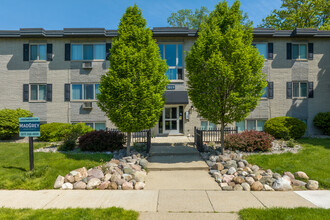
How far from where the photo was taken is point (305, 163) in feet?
26.4

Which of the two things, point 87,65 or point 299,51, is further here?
point 299,51

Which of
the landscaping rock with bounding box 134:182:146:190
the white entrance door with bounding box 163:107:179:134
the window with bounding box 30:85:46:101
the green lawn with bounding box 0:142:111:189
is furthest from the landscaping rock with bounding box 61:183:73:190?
the window with bounding box 30:85:46:101

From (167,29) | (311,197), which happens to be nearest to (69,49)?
(167,29)

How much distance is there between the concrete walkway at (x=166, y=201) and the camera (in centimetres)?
461

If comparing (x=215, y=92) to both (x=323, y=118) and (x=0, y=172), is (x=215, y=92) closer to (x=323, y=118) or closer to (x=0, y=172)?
(x=0, y=172)

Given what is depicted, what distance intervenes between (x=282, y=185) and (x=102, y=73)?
49.2 ft

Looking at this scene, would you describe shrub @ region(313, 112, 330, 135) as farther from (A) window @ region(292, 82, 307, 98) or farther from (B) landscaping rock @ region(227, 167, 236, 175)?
(B) landscaping rock @ region(227, 167, 236, 175)

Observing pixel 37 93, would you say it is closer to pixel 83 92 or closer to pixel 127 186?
pixel 83 92

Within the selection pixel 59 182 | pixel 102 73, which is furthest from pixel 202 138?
pixel 102 73

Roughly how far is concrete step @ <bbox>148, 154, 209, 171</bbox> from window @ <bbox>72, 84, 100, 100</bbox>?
32.4 ft

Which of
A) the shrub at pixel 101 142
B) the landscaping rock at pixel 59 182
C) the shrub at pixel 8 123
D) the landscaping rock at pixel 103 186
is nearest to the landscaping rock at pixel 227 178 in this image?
the landscaping rock at pixel 103 186

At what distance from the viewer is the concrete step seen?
7973 millimetres

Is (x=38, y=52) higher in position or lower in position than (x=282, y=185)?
higher

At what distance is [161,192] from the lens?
229 inches
